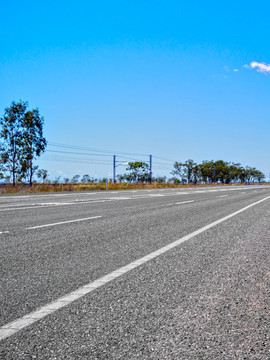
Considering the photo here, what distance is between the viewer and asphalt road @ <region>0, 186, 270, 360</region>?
80.4 inches

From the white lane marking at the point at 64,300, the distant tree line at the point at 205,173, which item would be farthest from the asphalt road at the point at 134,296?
the distant tree line at the point at 205,173

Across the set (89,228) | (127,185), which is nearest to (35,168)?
(127,185)

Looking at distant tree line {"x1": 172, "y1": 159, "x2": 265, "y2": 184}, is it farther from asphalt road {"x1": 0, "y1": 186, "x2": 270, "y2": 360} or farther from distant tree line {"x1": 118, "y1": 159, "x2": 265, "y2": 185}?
asphalt road {"x1": 0, "y1": 186, "x2": 270, "y2": 360}

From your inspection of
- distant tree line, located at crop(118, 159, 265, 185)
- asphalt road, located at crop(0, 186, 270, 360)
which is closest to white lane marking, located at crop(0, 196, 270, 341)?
asphalt road, located at crop(0, 186, 270, 360)

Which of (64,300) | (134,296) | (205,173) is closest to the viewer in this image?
(64,300)

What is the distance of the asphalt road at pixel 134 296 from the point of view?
204 cm

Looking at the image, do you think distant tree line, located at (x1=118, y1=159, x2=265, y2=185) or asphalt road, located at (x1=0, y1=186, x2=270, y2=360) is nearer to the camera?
asphalt road, located at (x1=0, y1=186, x2=270, y2=360)

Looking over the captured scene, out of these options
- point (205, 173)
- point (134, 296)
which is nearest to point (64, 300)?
point (134, 296)

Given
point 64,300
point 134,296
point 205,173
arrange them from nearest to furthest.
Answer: point 64,300 → point 134,296 → point 205,173

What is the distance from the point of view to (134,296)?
2.92m

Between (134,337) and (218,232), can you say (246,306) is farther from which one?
(218,232)

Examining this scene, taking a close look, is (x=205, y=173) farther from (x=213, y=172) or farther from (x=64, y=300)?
(x=64, y=300)

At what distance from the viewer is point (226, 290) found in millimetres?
3133

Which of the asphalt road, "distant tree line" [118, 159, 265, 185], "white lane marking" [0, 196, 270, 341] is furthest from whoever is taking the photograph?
"distant tree line" [118, 159, 265, 185]
